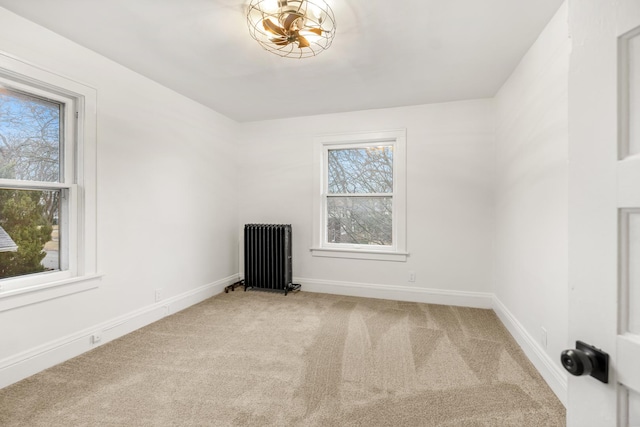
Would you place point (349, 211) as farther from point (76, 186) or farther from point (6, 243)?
point (6, 243)

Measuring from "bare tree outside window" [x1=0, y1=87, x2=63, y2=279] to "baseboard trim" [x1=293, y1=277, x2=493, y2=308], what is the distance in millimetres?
2712

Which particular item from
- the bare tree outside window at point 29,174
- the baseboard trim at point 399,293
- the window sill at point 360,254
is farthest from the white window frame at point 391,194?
the bare tree outside window at point 29,174

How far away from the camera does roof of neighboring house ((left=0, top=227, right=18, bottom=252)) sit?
1958 millimetres

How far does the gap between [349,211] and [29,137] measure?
3184mm

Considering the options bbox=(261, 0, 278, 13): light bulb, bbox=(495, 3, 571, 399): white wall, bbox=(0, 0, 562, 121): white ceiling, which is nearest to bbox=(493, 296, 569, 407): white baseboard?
bbox=(495, 3, 571, 399): white wall

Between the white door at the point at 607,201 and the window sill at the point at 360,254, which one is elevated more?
the white door at the point at 607,201

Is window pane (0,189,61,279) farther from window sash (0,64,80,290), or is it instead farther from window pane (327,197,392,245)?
window pane (327,197,392,245)

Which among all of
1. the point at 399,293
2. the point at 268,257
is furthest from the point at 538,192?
the point at 268,257

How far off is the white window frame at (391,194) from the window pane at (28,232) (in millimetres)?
2671

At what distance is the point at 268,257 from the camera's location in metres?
→ 3.94

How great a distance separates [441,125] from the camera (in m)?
3.50

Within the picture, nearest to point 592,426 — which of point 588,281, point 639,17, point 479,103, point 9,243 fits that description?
point 588,281

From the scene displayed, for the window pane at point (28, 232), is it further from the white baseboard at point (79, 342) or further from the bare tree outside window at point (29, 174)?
the white baseboard at point (79, 342)

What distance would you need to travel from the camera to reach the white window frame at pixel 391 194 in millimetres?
3658
